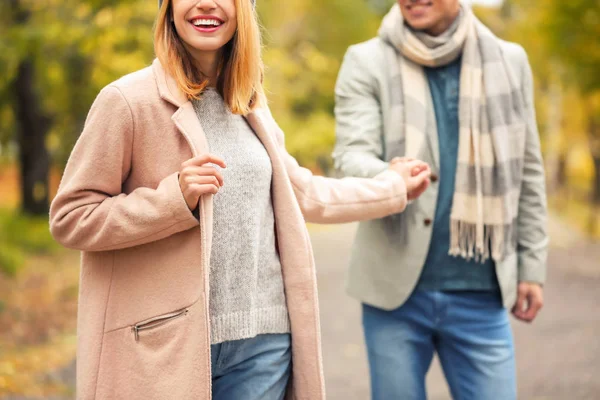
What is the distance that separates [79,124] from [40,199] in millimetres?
2178

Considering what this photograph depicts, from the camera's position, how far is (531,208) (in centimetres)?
340

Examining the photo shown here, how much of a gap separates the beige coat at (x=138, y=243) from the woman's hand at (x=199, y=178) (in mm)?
31

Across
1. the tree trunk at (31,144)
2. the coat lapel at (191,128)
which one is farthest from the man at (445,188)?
the tree trunk at (31,144)

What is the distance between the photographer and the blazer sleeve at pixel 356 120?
324 centimetres

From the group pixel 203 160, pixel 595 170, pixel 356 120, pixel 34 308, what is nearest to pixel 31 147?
pixel 34 308

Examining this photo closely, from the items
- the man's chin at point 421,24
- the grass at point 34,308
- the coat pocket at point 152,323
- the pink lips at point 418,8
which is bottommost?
the grass at point 34,308

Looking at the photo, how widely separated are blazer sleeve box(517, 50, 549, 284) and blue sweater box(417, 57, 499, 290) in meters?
0.20

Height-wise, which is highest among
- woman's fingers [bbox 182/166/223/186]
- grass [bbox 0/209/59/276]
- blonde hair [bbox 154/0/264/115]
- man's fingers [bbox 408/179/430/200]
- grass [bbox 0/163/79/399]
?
blonde hair [bbox 154/0/264/115]

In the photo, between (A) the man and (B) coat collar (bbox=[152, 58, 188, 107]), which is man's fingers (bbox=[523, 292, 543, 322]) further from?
(B) coat collar (bbox=[152, 58, 188, 107])

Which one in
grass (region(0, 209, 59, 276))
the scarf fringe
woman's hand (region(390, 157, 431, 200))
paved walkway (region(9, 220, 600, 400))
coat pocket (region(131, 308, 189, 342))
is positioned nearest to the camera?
coat pocket (region(131, 308, 189, 342))

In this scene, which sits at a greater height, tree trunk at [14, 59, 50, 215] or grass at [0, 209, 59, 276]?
tree trunk at [14, 59, 50, 215]

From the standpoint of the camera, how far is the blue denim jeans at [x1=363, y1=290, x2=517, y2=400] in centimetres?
323

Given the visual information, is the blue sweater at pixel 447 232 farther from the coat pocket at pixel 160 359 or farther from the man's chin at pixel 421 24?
the coat pocket at pixel 160 359

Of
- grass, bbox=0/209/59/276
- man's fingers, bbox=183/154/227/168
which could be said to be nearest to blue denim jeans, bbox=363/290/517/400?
man's fingers, bbox=183/154/227/168
